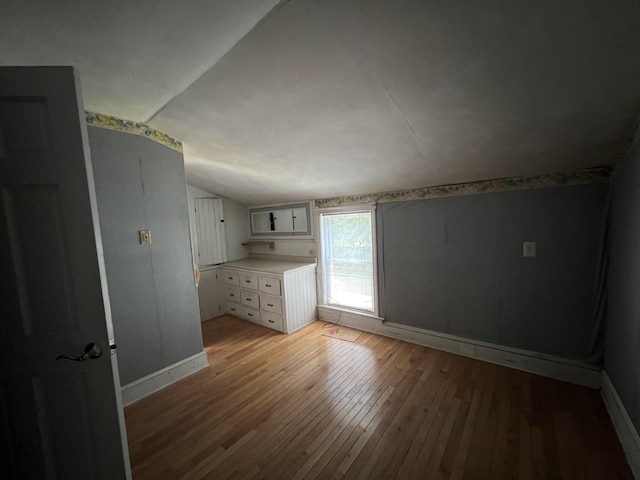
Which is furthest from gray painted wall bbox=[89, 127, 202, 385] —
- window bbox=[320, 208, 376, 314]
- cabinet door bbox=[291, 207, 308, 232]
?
window bbox=[320, 208, 376, 314]

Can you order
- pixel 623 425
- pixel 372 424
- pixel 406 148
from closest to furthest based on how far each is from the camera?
pixel 623 425, pixel 372 424, pixel 406 148

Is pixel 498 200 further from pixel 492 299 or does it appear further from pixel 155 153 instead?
pixel 155 153

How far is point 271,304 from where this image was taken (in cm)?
355

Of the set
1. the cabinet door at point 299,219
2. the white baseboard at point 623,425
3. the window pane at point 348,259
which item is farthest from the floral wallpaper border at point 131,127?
the white baseboard at point 623,425

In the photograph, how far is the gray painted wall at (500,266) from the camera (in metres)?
2.14

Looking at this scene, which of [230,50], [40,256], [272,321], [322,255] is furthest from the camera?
[322,255]

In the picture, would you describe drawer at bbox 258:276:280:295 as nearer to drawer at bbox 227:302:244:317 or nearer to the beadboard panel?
the beadboard panel

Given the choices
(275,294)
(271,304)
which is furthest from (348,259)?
(271,304)

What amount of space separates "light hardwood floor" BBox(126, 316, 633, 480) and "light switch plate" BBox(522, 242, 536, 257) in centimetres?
113

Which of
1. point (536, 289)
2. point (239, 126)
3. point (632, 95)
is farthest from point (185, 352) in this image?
point (632, 95)

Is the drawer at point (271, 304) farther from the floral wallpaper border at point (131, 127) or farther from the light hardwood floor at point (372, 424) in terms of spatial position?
the floral wallpaper border at point (131, 127)

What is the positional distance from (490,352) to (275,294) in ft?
8.47

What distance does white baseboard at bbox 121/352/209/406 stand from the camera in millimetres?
2188

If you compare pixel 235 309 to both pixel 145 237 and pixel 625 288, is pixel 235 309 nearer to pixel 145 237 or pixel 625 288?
pixel 145 237
